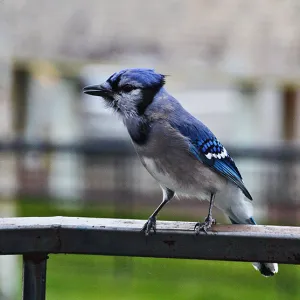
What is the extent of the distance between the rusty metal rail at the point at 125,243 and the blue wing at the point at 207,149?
2.69 feet

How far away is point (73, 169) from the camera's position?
866 cm

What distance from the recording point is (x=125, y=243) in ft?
4.55

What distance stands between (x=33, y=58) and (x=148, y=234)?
3.96 m

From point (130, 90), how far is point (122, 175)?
4754 millimetres

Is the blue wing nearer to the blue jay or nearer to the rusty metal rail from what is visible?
the blue jay

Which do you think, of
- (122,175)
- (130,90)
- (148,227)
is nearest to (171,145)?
(130,90)

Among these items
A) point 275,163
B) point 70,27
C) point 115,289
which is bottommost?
point 115,289

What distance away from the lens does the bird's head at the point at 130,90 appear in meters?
1.97

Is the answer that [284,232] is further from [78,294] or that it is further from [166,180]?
[78,294]

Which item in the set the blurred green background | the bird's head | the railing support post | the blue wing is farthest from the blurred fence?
the railing support post

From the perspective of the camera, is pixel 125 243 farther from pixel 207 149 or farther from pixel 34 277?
pixel 207 149

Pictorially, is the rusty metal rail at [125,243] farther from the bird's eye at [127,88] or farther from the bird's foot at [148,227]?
the bird's eye at [127,88]

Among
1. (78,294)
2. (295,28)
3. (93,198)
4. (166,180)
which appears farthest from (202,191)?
(93,198)

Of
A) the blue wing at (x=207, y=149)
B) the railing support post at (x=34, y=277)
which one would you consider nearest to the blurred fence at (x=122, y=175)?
the blue wing at (x=207, y=149)
